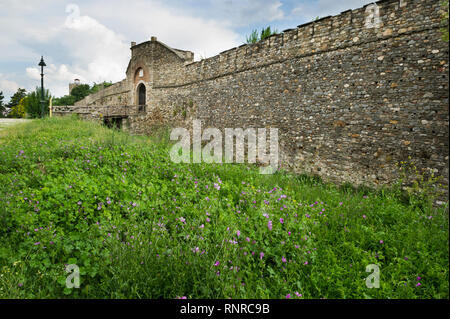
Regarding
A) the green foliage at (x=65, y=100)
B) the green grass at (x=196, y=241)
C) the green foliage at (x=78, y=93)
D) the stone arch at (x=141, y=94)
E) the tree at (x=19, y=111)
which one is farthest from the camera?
the green foliage at (x=78, y=93)

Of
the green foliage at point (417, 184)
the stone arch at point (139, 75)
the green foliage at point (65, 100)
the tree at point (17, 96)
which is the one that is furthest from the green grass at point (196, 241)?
the tree at point (17, 96)

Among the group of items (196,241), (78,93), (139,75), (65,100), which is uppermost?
(78,93)

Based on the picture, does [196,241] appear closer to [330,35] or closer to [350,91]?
[350,91]

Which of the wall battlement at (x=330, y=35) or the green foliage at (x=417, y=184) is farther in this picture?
the wall battlement at (x=330, y=35)

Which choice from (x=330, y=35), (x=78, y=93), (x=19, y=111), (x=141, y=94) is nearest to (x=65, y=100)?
(x=78, y=93)

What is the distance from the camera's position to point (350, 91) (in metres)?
6.68

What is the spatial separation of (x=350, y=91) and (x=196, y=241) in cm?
574

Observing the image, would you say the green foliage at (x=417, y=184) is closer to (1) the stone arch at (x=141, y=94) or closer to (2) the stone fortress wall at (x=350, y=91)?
(2) the stone fortress wall at (x=350, y=91)

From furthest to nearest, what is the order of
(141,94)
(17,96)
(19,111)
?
1. (17,96)
2. (19,111)
3. (141,94)

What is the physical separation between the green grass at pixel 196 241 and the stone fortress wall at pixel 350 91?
1851 mm

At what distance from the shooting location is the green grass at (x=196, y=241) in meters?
2.62
